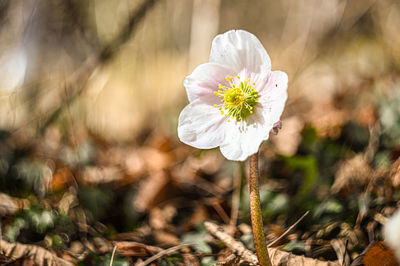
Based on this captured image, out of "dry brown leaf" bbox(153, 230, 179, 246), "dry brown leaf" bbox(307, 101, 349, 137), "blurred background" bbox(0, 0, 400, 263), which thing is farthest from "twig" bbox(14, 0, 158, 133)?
"dry brown leaf" bbox(307, 101, 349, 137)

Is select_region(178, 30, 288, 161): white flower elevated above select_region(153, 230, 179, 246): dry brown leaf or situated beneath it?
elevated above

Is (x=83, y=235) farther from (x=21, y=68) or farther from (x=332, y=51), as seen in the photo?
A: (x=332, y=51)

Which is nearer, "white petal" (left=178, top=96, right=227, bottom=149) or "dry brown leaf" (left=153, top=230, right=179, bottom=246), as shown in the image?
"white petal" (left=178, top=96, right=227, bottom=149)

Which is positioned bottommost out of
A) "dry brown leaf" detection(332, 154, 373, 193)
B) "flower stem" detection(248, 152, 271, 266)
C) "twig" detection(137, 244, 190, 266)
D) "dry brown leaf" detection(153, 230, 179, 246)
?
"dry brown leaf" detection(153, 230, 179, 246)

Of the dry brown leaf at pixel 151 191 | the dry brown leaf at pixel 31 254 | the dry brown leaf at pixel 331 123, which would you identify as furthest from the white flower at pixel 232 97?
the dry brown leaf at pixel 331 123

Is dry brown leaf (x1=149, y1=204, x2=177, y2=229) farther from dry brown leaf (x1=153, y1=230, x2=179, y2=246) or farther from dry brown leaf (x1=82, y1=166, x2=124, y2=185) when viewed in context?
dry brown leaf (x1=82, y1=166, x2=124, y2=185)

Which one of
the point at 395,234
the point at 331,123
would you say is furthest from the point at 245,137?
the point at 331,123

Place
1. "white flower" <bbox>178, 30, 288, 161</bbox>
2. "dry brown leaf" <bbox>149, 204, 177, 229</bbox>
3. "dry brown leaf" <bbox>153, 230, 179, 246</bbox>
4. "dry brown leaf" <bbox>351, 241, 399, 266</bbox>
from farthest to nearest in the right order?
"dry brown leaf" <bbox>149, 204, 177, 229</bbox>, "dry brown leaf" <bbox>153, 230, 179, 246</bbox>, "white flower" <bbox>178, 30, 288, 161</bbox>, "dry brown leaf" <bbox>351, 241, 399, 266</bbox>

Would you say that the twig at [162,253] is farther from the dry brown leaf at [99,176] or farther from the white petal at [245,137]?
the dry brown leaf at [99,176]
